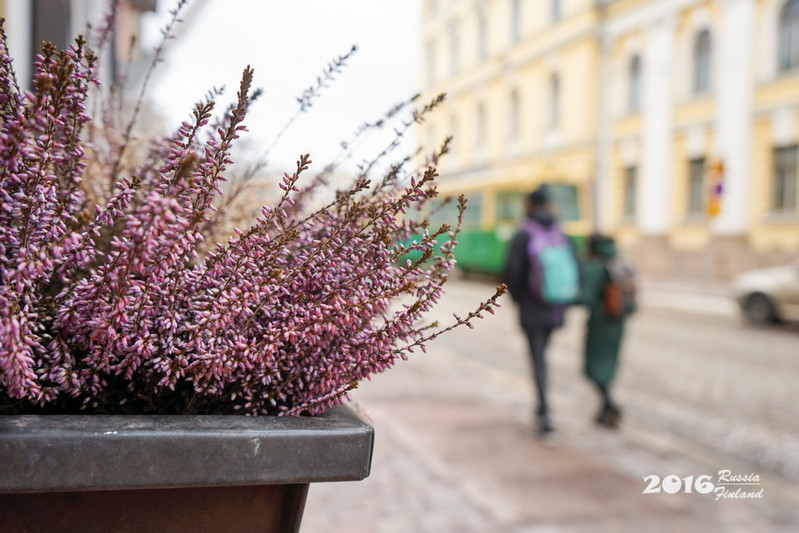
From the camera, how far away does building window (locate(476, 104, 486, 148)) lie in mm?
32000

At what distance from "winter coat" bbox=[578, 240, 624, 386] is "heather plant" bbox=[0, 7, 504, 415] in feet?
15.7

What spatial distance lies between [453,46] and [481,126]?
5.04 meters

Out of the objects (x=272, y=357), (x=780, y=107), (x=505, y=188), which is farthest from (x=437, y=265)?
(x=780, y=107)

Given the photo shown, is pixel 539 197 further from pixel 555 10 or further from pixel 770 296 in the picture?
pixel 555 10

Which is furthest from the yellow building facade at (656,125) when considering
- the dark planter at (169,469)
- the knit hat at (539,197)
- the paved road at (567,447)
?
the dark planter at (169,469)

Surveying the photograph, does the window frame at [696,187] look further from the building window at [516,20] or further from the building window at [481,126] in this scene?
the building window at [481,126]

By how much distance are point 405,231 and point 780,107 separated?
20729 mm

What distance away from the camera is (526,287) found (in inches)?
208

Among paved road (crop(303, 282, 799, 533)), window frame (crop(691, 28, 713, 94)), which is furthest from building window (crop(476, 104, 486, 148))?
paved road (crop(303, 282, 799, 533))

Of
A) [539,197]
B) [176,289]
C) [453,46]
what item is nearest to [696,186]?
[453,46]

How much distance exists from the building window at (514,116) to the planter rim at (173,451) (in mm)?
30026

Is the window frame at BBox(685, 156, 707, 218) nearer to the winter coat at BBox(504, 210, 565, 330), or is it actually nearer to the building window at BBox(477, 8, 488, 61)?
the building window at BBox(477, 8, 488, 61)

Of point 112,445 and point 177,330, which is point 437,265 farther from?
point 112,445

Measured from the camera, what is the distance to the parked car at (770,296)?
1192 centimetres
